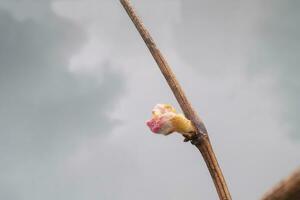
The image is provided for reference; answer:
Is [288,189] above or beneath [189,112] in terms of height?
beneath

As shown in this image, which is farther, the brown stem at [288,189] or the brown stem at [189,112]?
the brown stem at [189,112]

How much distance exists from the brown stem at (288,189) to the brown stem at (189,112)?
71cm

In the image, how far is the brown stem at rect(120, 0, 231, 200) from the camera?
1.76 metres

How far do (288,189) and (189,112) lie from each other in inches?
44.9

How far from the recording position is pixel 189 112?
2023mm

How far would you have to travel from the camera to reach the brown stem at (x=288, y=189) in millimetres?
872

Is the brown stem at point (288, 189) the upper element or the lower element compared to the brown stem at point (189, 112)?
lower

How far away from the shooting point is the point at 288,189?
900 millimetres

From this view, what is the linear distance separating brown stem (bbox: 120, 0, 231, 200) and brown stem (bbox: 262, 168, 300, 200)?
709mm

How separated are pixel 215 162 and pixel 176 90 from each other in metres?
0.42

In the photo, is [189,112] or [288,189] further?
[189,112]

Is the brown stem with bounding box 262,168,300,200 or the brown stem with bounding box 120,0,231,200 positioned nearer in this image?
the brown stem with bounding box 262,168,300,200

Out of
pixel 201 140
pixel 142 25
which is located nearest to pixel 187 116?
pixel 201 140

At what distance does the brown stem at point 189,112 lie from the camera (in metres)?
1.76
